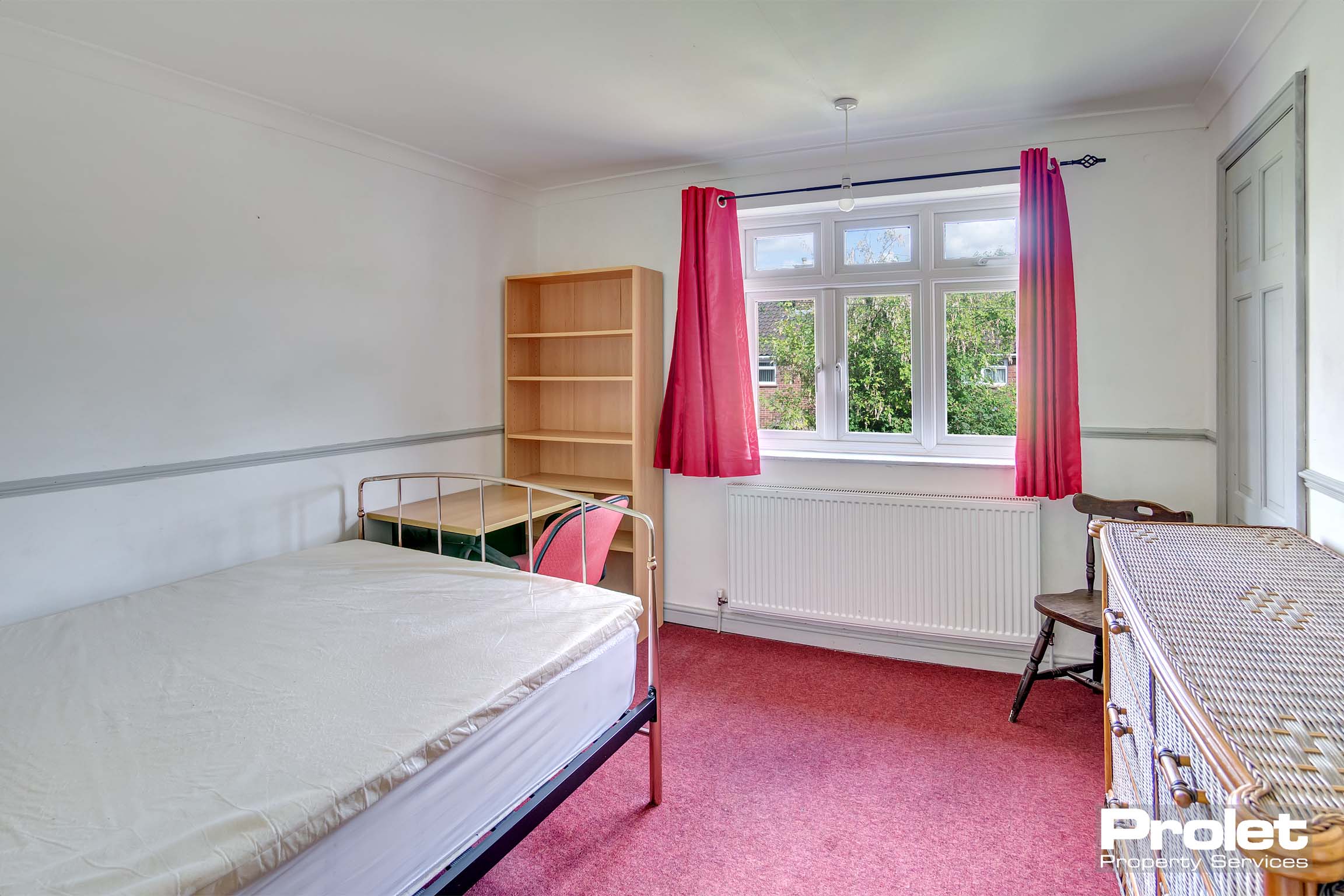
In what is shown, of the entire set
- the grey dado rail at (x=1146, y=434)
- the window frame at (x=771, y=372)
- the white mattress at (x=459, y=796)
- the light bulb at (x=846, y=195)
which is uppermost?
the light bulb at (x=846, y=195)

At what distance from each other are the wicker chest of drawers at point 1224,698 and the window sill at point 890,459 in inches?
50.8

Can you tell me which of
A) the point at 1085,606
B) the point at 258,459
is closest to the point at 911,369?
the point at 1085,606

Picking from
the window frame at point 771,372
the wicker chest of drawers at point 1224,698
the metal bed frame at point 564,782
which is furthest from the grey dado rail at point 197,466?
the wicker chest of drawers at point 1224,698

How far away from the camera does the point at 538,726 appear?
1.73 metres

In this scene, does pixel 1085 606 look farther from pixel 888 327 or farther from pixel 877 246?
Answer: pixel 877 246

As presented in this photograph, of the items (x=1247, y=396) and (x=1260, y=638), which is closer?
(x=1260, y=638)

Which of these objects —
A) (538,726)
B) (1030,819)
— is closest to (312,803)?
(538,726)

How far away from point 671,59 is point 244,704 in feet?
7.50

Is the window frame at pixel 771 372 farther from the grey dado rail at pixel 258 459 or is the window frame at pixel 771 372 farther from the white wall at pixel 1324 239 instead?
the white wall at pixel 1324 239

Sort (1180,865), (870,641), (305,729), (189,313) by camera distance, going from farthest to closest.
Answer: (870,641)
(189,313)
(305,729)
(1180,865)

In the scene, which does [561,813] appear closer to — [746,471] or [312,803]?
[312,803]

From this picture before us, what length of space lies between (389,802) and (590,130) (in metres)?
2.73

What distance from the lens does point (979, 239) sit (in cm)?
331

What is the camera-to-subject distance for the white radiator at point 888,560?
3.09 metres
